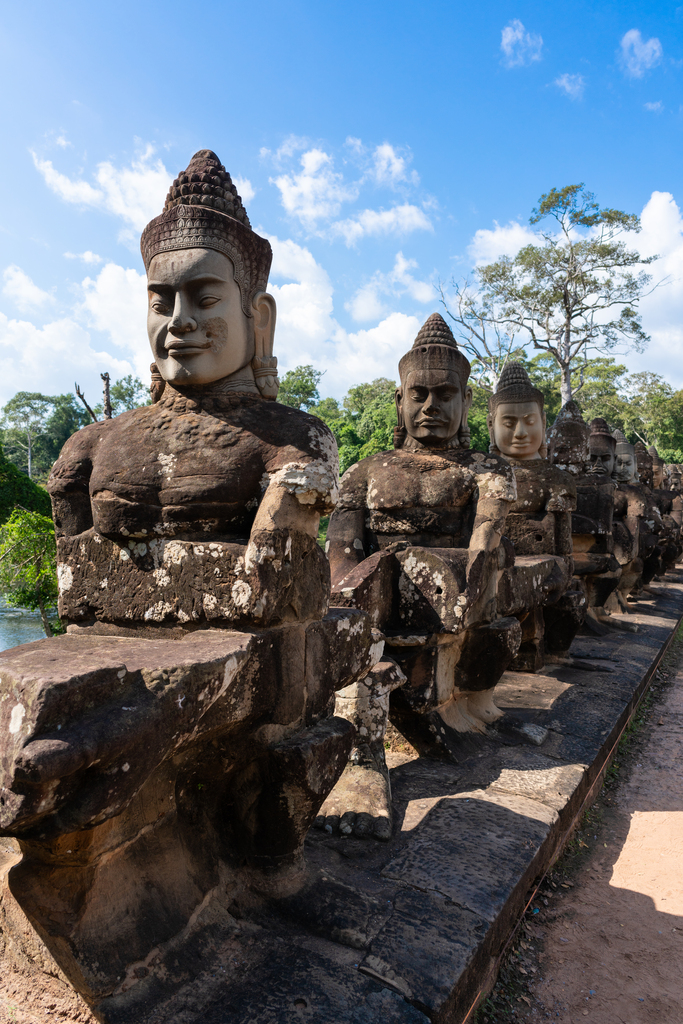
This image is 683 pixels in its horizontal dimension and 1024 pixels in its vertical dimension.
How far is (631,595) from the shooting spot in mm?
10859

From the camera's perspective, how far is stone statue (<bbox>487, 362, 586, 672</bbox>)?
5594 mm

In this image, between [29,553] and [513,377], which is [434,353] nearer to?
[513,377]

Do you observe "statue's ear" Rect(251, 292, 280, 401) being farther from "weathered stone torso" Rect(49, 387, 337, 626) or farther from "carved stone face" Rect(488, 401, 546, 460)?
"carved stone face" Rect(488, 401, 546, 460)

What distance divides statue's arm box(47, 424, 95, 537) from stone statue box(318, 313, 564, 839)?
124 centimetres

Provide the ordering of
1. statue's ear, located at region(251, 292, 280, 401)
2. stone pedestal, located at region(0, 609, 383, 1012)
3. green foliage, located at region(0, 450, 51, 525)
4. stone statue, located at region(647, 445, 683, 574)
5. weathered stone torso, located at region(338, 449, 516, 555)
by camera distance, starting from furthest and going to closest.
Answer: stone statue, located at region(647, 445, 683, 574), green foliage, located at region(0, 450, 51, 525), weathered stone torso, located at region(338, 449, 516, 555), statue's ear, located at region(251, 292, 280, 401), stone pedestal, located at region(0, 609, 383, 1012)

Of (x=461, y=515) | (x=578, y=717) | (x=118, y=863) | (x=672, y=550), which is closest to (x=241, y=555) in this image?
(x=118, y=863)

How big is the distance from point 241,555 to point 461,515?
1992mm

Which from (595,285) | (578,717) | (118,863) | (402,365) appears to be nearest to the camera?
(118,863)

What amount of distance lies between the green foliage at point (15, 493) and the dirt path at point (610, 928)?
373 inches

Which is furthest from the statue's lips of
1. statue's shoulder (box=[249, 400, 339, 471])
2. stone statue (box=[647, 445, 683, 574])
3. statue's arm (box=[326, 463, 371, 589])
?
stone statue (box=[647, 445, 683, 574])

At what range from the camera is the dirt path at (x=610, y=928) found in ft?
6.98

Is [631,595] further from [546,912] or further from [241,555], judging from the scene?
[241,555]

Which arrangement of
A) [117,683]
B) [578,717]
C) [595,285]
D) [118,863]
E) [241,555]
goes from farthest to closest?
[595,285], [578,717], [241,555], [118,863], [117,683]

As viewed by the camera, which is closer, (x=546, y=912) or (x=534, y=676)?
(x=546, y=912)
